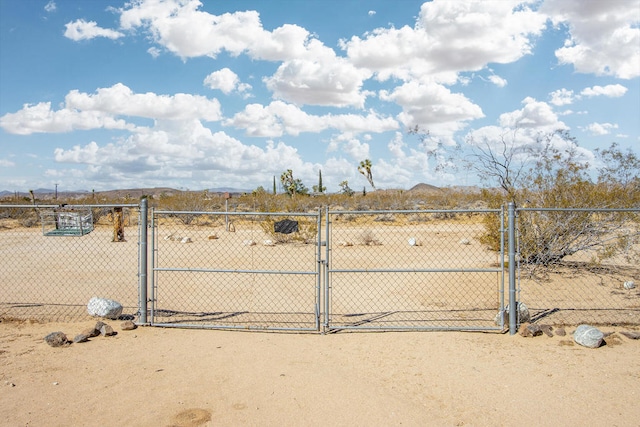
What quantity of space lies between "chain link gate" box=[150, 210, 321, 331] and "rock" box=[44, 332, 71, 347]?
121cm

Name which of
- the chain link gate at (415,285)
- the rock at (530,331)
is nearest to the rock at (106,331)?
the chain link gate at (415,285)

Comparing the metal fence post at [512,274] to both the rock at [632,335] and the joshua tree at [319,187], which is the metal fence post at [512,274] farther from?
the joshua tree at [319,187]

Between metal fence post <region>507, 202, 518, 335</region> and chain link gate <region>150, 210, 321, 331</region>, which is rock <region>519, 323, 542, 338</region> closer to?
metal fence post <region>507, 202, 518, 335</region>

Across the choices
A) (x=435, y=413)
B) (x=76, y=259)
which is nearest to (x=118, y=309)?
(x=435, y=413)

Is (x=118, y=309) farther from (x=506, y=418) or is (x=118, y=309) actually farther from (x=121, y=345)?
(x=506, y=418)

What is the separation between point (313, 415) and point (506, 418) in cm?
181

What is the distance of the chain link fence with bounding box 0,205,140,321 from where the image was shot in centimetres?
861

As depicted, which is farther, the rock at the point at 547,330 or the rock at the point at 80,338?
the rock at the point at 547,330

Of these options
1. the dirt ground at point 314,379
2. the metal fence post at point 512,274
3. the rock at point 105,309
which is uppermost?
the metal fence post at point 512,274

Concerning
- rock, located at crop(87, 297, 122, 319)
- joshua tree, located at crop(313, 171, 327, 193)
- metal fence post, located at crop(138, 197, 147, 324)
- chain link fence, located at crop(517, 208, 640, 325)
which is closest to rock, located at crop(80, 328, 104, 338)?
metal fence post, located at crop(138, 197, 147, 324)

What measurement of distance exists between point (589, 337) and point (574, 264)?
20.2 ft

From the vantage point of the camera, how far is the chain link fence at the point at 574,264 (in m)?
9.47

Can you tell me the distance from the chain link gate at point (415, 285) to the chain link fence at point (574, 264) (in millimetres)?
739

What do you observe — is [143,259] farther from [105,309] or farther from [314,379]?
[314,379]
